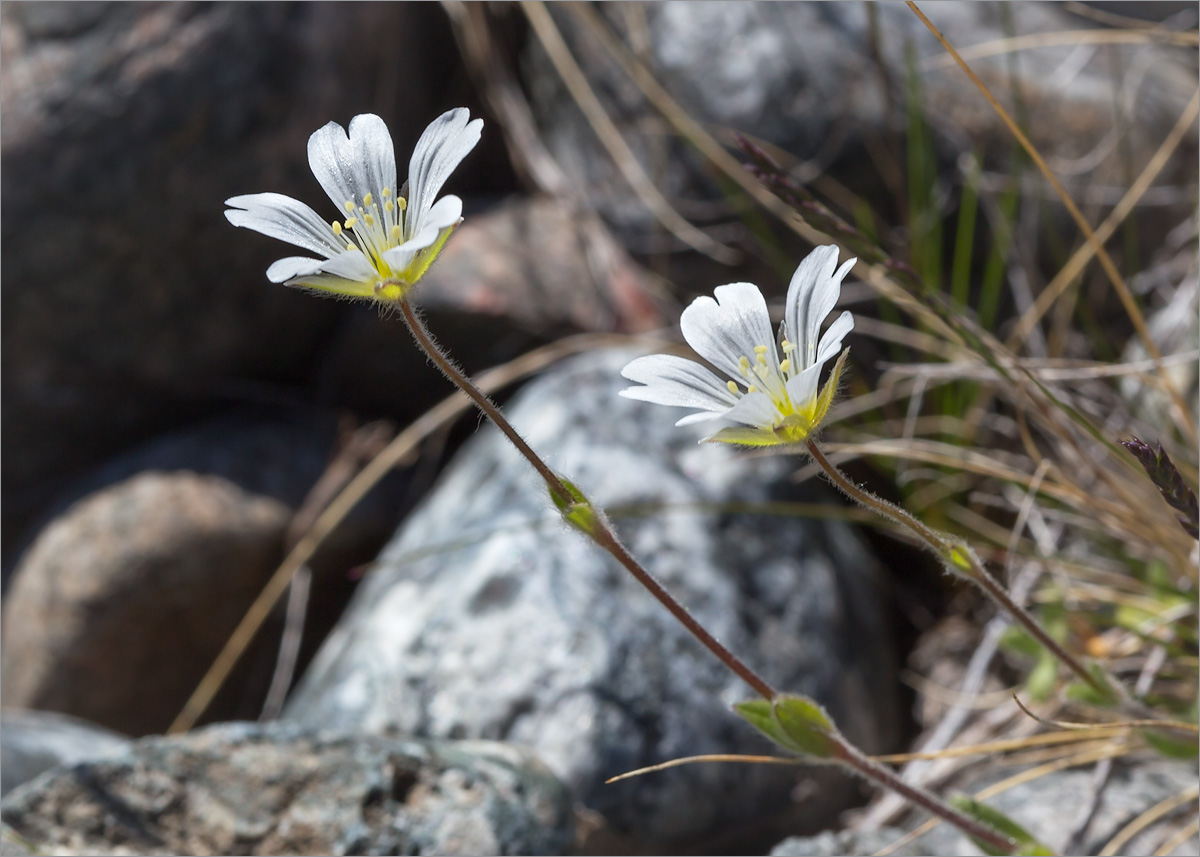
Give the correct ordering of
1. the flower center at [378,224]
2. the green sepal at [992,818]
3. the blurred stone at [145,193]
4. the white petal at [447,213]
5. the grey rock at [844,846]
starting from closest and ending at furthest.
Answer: the white petal at [447,213]
the flower center at [378,224]
the green sepal at [992,818]
the grey rock at [844,846]
the blurred stone at [145,193]

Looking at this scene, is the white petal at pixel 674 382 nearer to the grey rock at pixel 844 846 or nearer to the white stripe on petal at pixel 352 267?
the white stripe on petal at pixel 352 267

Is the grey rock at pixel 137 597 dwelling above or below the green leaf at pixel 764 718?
above

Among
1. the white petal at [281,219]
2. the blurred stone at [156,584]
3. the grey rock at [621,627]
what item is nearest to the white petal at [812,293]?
the white petal at [281,219]

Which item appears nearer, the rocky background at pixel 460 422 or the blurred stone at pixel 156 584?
the rocky background at pixel 460 422

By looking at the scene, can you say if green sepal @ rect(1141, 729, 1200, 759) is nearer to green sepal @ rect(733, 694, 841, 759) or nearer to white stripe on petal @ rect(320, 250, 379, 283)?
green sepal @ rect(733, 694, 841, 759)

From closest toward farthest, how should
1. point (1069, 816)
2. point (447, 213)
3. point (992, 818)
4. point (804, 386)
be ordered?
point (447, 213)
point (804, 386)
point (992, 818)
point (1069, 816)

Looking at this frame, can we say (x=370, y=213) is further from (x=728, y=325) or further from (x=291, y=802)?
(x=291, y=802)

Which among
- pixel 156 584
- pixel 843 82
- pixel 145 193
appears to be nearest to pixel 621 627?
pixel 156 584
